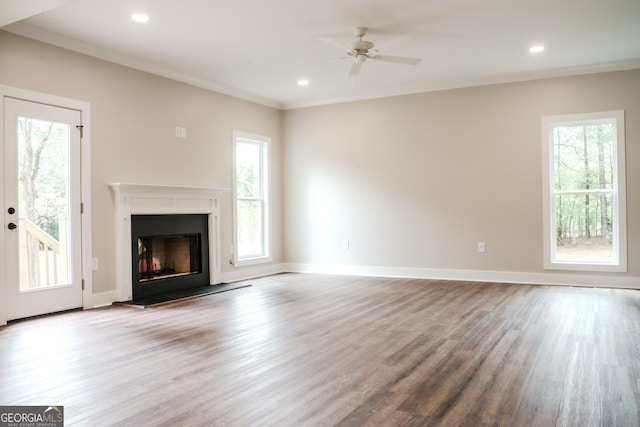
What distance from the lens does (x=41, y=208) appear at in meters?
4.55

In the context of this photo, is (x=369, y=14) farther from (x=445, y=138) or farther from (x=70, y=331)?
(x=70, y=331)

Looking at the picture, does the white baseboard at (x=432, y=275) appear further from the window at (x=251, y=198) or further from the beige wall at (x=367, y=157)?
the window at (x=251, y=198)

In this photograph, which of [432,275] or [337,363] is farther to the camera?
[432,275]

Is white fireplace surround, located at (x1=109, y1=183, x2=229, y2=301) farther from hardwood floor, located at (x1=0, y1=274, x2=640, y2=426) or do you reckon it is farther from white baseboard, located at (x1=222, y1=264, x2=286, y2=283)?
hardwood floor, located at (x1=0, y1=274, x2=640, y2=426)

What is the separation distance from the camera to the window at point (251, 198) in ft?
23.4

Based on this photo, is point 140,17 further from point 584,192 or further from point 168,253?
point 584,192

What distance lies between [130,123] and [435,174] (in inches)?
162

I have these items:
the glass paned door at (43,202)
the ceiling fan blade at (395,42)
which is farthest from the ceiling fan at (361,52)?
the glass paned door at (43,202)

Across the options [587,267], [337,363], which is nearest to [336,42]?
[337,363]

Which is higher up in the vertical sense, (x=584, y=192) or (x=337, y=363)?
(x=584, y=192)

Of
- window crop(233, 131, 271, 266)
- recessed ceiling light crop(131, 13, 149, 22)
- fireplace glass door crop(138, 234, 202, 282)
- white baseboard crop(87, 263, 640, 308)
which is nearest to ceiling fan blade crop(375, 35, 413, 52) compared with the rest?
recessed ceiling light crop(131, 13, 149, 22)

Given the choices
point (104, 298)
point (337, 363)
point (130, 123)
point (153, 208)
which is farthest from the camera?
point (153, 208)

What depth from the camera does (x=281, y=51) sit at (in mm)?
5277

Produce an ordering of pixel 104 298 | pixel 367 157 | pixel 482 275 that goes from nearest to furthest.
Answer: pixel 104 298 → pixel 482 275 → pixel 367 157
